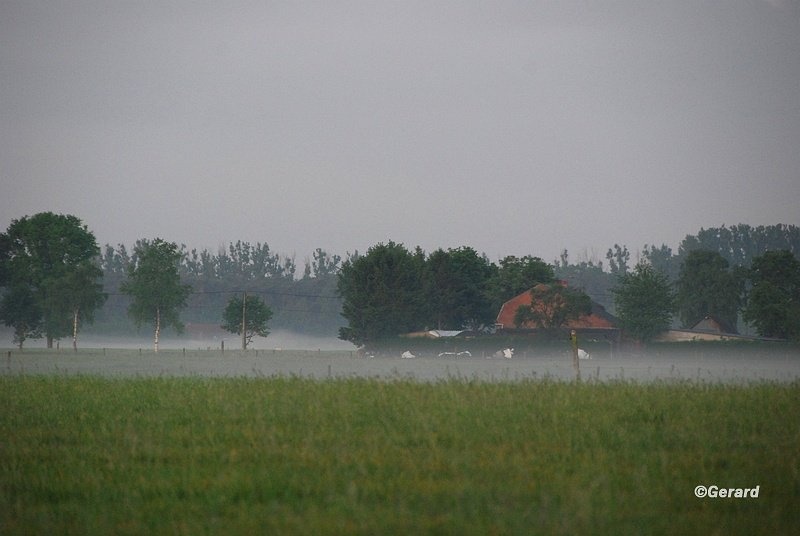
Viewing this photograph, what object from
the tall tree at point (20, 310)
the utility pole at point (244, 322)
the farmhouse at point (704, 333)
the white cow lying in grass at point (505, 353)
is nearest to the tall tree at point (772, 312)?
the farmhouse at point (704, 333)

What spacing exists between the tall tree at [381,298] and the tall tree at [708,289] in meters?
47.6

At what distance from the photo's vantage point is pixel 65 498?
1198cm

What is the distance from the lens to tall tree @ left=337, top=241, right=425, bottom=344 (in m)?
117

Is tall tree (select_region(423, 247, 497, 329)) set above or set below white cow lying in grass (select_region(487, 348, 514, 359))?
above

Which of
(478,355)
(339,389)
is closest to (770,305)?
(478,355)

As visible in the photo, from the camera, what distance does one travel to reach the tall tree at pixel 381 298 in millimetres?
116938

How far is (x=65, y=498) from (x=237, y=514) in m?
2.83

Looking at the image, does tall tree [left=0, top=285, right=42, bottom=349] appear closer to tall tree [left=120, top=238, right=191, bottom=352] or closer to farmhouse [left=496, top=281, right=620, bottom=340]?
tall tree [left=120, top=238, right=191, bottom=352]

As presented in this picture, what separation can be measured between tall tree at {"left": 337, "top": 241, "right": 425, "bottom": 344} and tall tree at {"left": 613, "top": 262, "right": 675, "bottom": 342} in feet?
88.8

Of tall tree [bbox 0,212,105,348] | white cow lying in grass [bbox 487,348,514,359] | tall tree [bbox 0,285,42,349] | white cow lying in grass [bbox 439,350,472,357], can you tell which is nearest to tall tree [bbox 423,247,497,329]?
white cow lying in grass [bbox 439,350,472,357]

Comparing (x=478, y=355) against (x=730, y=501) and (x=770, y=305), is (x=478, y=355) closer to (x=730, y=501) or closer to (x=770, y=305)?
(x=770, y=305)

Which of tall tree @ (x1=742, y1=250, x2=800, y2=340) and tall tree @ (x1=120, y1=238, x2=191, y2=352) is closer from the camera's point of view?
tall tree @ (x1=742, y1=250, x2=800, y2=340)

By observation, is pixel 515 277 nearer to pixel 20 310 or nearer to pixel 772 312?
pixel 772 312

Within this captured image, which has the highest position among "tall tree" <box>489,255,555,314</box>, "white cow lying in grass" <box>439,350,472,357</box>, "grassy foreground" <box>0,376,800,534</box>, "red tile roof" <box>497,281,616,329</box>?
"tall tree" <box>489,255,555,314</box>
